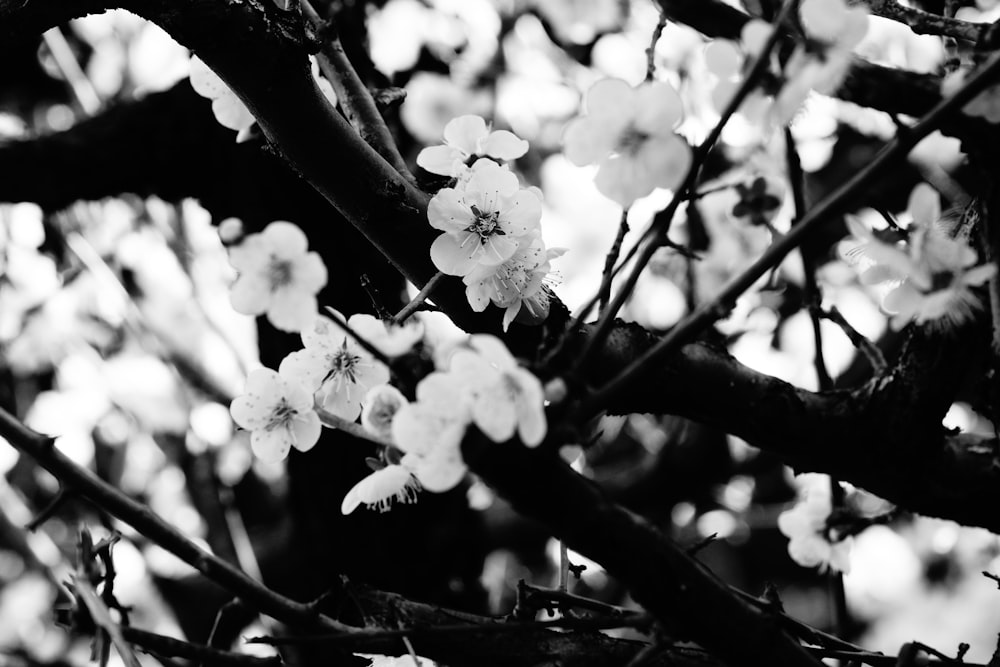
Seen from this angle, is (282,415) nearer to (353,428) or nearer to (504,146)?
(353,428)

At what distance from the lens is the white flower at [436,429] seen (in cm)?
47

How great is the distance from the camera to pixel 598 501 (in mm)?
494

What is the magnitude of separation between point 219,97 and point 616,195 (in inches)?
23.0

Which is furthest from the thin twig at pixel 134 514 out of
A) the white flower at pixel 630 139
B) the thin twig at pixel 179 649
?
the white flower at pixel 630 139

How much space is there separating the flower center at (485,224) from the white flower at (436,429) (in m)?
0.26

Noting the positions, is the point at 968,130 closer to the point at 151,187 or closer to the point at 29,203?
the point at 151,187

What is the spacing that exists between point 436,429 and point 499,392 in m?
0.05

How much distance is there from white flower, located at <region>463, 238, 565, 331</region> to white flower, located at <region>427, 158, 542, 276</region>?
0.02m

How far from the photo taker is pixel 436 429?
0.48 m

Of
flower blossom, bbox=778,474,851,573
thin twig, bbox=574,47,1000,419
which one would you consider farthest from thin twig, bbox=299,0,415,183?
flower blossom, bbox=778,474,851,573

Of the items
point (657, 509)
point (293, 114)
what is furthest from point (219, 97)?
point (657, 509)

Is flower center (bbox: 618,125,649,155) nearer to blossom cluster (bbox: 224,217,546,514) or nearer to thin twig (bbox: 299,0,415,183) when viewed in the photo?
blossom cluster (bbox: 224,217,546,514)

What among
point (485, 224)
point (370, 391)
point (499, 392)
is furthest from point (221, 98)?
point (499, 392)

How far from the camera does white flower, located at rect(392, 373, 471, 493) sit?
47 cm
